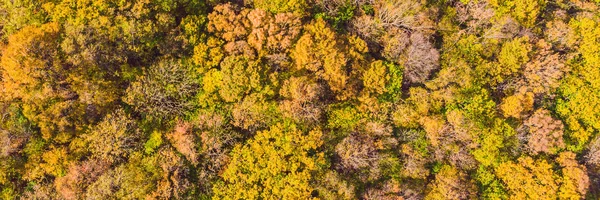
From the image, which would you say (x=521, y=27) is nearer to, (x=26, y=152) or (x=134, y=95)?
(x=134, y=95)

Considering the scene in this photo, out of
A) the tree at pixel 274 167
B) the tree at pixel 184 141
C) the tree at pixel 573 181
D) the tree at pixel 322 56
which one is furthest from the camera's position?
the tree at pixel 573 181

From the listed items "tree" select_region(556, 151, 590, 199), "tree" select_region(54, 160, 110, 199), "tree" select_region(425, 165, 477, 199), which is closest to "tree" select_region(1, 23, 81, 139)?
"tree" select_region(54, 160, 110, 199)

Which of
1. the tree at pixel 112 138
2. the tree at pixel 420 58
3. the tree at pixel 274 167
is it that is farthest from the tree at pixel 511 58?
the tree at pixel 112 138

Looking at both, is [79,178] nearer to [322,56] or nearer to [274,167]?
[274,167]

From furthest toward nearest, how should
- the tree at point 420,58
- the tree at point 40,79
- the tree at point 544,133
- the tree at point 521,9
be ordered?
the tree at point 521,9 < the tree at point 420,58 < the tree at point 544,133 < the tree at point 40,79

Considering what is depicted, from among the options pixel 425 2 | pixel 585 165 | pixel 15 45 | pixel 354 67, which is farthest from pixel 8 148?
pixel 585 165

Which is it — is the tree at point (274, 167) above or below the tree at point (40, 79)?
below

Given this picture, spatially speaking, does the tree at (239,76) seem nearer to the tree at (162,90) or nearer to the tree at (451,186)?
the tree at (162,90)
